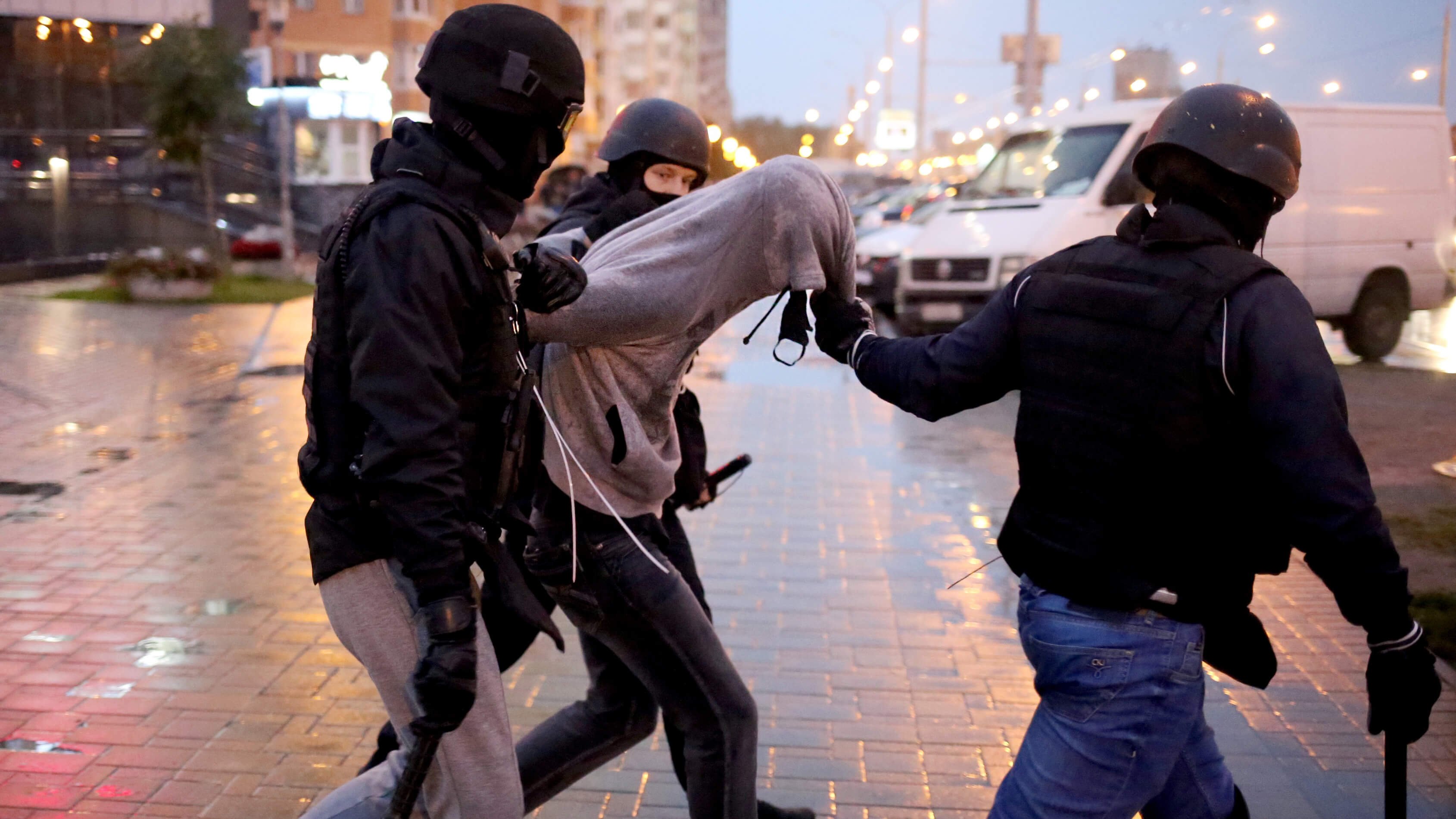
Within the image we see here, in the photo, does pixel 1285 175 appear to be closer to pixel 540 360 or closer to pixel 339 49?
pixel 540 360

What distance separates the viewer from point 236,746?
4266mm

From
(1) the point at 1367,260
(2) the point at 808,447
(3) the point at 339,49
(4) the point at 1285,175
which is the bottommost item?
(2) the point at 808,447

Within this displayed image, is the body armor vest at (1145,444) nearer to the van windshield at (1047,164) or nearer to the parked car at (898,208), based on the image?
the van windshield at (1047,164)

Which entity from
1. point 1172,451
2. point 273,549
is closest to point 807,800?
point 1172,451

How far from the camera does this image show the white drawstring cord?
279 cm

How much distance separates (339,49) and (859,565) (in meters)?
43.6

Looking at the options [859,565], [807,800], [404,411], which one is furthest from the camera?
[859,565]

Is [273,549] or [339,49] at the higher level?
[339,49]

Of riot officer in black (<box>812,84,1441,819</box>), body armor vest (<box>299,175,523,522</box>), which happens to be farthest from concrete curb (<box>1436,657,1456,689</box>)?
body armor vest (<box>299,175,523,522</box>)

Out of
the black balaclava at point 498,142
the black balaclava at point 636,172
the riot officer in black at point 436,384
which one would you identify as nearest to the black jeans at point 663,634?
the riot officer in black at point 436,384

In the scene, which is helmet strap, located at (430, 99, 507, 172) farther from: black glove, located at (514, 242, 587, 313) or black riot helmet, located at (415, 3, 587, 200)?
black glove, located at (514, 242, 587, 313)

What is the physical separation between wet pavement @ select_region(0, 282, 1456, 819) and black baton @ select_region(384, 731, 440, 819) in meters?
1.57

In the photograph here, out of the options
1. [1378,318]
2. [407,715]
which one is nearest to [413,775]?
[407,715]

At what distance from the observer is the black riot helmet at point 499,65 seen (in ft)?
7.87
